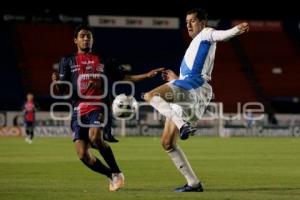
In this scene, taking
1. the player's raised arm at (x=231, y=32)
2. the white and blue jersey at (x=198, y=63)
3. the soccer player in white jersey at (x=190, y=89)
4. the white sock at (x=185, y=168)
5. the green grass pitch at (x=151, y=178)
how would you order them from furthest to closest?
the white sock at (x=185, y=168)
the white and blue jersey at (x=198, y=63)
the soccer player in white jersey at (x=190, y=89)
the green grass pitch at (x=151, y=178)
the player's raised arm at (x=231, y=32)

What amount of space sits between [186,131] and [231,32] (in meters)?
1.44

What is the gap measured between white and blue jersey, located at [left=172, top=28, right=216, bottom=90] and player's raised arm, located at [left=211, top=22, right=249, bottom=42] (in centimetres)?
23

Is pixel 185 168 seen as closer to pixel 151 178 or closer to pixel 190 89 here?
pixel 190 89

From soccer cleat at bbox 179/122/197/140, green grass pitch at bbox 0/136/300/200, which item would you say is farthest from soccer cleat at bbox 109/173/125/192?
soccer cleat at bbox 179/122/197/140

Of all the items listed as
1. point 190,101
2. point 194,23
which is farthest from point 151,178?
point 194,23

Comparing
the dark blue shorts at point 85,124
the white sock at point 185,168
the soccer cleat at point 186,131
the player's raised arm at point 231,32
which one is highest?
the player's raised arm at point 231,32

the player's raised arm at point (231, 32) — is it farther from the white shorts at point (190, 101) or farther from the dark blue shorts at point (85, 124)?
the dark blue shorts at point (85, 124)

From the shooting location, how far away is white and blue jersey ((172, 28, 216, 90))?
1095 centimetres

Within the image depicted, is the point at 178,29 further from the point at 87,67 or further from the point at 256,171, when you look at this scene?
the point at 87,67

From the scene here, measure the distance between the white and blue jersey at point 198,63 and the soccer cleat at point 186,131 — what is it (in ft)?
2.18

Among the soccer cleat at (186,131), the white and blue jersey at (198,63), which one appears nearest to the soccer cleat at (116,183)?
the soccer cleat at (186,131)

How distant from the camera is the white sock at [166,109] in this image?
35.1 feet

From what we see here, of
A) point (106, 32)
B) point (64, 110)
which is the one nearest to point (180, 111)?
point (64, 110)

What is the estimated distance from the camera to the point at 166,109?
1091 cm
